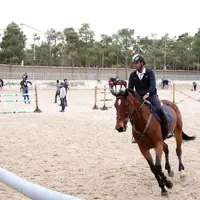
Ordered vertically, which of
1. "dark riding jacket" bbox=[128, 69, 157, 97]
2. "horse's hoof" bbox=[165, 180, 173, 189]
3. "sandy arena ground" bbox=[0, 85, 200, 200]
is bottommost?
"sandy arena ground" bbox=[0, 85, 200, 200]

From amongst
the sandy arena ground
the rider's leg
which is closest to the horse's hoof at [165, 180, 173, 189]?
the sandy arena ground

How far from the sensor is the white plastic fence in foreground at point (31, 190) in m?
2.24

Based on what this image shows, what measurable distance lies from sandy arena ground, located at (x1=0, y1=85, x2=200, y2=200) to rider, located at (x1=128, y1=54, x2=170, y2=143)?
126 cm

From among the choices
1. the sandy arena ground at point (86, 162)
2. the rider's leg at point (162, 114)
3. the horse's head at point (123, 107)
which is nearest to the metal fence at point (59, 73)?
the sandy arena ground at point (86, 162)

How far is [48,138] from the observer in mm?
12289

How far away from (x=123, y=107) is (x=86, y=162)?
9.83 feet

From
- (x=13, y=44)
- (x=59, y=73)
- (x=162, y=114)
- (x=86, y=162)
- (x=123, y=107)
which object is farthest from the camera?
(x=13, y=44)

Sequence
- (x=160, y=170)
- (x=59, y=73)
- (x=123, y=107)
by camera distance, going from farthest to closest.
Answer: (x=59, y=73), (x=160, y=170), (x=123, y=107)

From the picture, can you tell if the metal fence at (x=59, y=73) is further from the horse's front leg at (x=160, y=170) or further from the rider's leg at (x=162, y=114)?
the horse's front leg at (x=160, y=170)

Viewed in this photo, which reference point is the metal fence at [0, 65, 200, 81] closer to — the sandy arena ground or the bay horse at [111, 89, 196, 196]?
the sandy arena ground

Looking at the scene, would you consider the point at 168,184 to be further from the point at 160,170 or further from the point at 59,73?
the point at 59,73

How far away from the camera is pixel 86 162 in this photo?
29.2 feet

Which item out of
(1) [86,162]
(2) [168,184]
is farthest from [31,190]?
(1) [86,162]

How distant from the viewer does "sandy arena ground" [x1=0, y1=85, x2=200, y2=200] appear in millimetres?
6637
